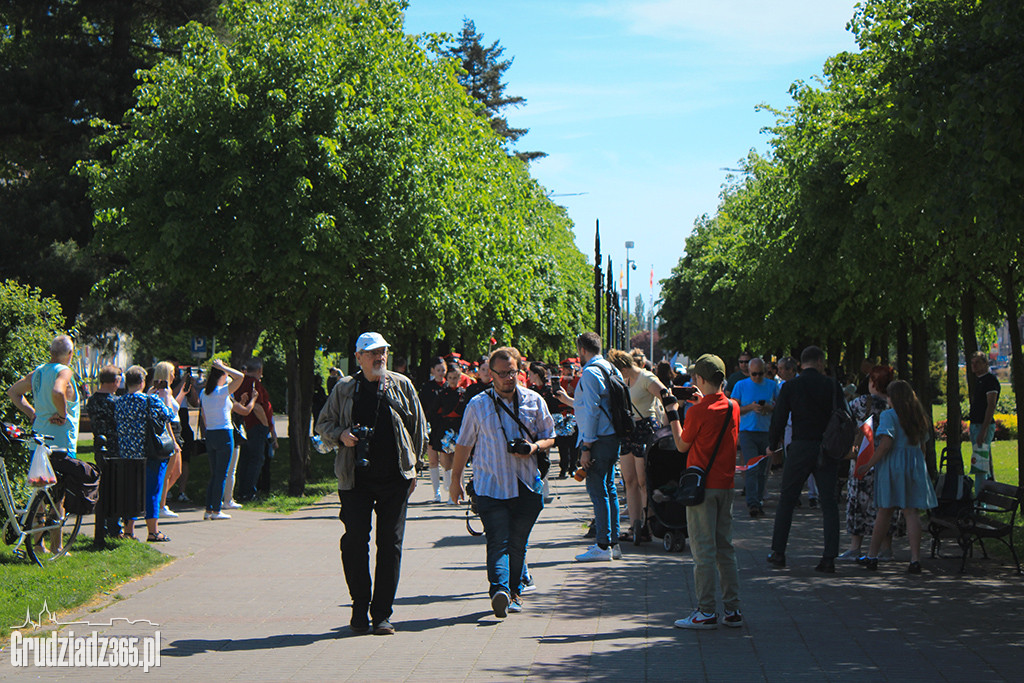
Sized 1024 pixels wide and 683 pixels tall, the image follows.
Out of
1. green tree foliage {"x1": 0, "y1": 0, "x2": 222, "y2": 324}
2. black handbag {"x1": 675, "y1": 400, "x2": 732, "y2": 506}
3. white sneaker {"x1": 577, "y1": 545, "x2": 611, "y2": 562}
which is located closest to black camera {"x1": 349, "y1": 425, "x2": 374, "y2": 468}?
black handbag {"x1": 675, "y1": 400, "x2": 732, "y2": 506}

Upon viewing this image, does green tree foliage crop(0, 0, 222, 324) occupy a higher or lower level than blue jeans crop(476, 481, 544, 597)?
higher

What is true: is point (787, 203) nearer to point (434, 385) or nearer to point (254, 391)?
point (434, 385)

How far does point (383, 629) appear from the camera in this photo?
7297 mm

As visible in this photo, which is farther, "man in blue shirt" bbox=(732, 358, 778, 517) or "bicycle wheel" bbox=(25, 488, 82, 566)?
"man in blue shirt" bbox=(732, 358, 778, 517)

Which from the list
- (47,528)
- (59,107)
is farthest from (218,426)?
(59,107)

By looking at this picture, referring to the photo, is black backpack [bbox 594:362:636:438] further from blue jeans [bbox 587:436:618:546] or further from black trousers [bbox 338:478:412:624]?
black trousers [bbox 338:478:412:624]

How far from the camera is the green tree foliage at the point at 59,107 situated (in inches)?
989

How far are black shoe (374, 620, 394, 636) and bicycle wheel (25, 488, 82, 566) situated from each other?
11.9ft

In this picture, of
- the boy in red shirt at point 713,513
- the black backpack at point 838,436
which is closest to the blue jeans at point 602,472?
the black backpack at point 838,436

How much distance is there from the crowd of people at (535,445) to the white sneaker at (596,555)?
2cm

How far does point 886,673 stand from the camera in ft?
20.2

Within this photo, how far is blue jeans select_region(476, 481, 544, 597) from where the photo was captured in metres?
7.71

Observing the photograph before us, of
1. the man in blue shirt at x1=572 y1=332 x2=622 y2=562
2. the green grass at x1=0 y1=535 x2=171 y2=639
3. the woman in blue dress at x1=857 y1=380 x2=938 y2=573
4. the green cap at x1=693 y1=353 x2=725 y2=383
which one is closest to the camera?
the green cap at x1=693 y1=353 x2=725 y2=383

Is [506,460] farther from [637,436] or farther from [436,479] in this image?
[436,479]
